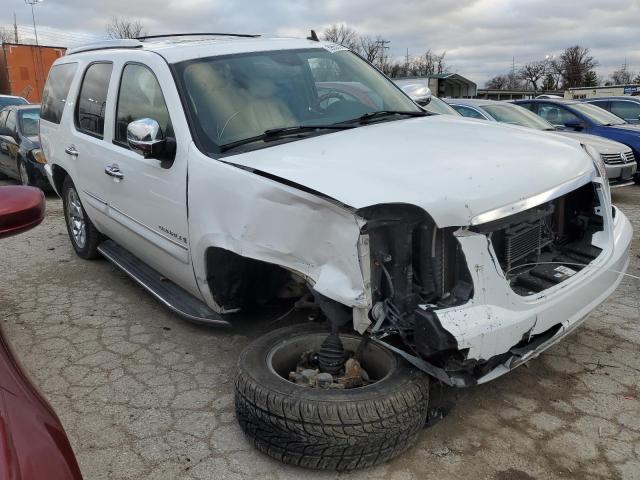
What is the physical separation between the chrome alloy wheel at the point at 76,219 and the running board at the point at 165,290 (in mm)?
544

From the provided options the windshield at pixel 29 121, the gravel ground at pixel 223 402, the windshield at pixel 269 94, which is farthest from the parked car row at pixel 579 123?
the windshield at pixel 29 121

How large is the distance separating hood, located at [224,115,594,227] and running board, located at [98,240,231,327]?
1.02 m

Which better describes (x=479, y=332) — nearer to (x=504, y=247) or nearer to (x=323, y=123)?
(x=504, y=247)

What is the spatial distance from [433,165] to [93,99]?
3.20m

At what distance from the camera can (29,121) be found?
957 centimetres

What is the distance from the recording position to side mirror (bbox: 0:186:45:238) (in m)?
1.67

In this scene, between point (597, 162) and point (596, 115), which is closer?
point (597, 162)

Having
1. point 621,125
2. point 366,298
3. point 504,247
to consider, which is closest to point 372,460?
point 366,298

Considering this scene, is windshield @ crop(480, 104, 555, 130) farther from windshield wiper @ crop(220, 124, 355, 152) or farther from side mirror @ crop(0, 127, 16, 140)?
side mirror @ crop(0, 127, 16, 140)

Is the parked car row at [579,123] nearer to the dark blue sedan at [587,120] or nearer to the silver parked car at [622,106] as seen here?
the dark blue sedan at [587,120]

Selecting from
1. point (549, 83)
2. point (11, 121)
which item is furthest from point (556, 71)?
point (11, 121)

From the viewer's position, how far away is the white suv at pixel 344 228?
7.68ft

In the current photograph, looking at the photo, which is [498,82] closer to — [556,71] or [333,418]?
[556,71]

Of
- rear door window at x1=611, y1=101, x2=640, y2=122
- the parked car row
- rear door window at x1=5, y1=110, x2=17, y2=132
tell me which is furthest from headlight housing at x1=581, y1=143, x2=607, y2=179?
rear door window at x1=611, y1=101, x2=640, y2=122
